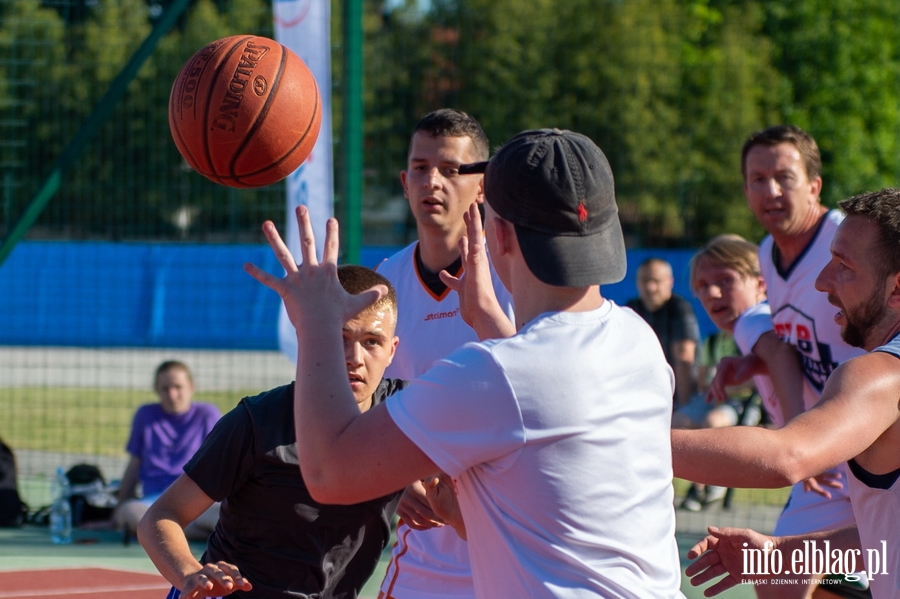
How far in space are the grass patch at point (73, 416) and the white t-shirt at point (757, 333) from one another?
6.78 m

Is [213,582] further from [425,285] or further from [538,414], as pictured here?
[425,285]

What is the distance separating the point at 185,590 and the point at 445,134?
2.13 metres

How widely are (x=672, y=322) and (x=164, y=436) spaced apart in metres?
3.82

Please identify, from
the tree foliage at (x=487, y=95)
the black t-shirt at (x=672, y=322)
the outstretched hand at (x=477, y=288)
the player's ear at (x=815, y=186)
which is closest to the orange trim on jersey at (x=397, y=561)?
the outstretched hand at (x=477, y=288)

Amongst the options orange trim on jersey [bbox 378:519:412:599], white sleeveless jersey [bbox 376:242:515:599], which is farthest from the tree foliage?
orange trim on jersey [bbox 378:519:412:599]

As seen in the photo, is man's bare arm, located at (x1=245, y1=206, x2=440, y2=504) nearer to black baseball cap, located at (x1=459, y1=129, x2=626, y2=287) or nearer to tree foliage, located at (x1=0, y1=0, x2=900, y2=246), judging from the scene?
black baseball cap, located at (x1=459, y1=129, x2=626, y2=287)

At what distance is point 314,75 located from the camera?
6.52 metres

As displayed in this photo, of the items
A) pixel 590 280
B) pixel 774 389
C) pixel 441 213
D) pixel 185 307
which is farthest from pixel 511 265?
pixel 185 307

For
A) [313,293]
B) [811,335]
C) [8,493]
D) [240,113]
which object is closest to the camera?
[313,293]

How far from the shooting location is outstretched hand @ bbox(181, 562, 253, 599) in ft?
8.07

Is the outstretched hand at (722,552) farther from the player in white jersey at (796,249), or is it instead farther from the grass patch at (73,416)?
the grass patch at (73,416)

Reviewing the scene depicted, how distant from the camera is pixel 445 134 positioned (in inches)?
161

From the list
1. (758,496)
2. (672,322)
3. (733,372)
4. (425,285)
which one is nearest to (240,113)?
(425,285)

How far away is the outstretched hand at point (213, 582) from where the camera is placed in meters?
2.46
